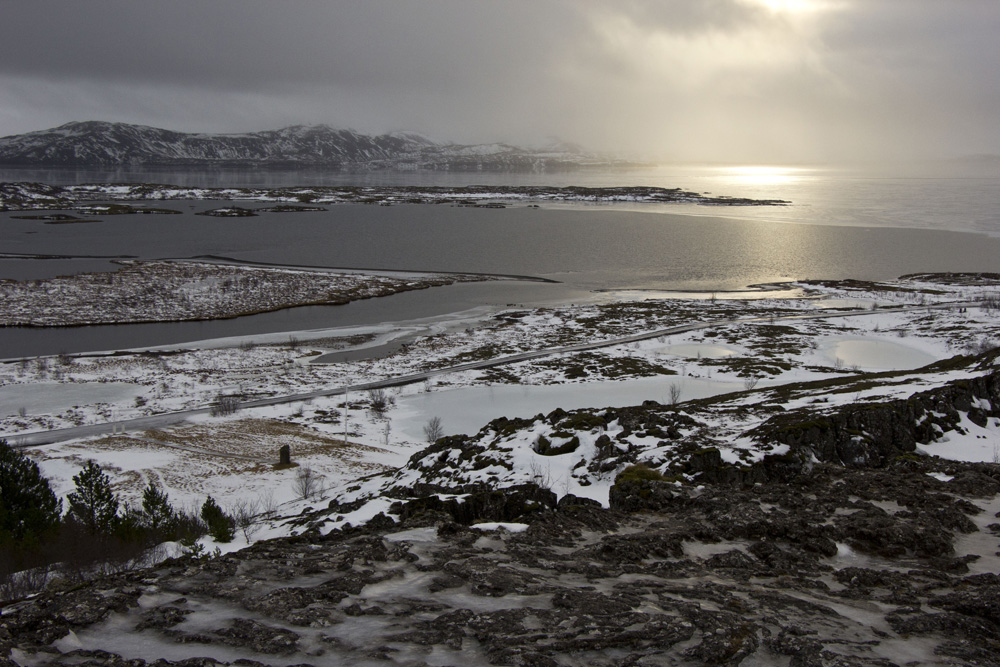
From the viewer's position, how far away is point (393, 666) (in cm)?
560

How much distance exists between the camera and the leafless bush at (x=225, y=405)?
26.5m

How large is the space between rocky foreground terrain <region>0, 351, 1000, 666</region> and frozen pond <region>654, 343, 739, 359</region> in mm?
21810

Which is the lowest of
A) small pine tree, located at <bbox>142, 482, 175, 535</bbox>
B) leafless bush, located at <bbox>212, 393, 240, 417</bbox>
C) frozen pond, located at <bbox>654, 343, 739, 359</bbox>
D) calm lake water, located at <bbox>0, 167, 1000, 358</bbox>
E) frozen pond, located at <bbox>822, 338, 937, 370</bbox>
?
leafless bush, located at <bbox>212, 393, 240, 417</bbox>

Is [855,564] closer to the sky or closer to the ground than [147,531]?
closer to the sky

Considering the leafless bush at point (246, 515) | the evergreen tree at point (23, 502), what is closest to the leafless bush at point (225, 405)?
the leafless bush at point (246, 515)

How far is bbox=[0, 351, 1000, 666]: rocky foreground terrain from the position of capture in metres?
5.89

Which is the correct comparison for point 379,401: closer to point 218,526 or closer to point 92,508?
point 92,508

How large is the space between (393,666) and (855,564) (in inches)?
263

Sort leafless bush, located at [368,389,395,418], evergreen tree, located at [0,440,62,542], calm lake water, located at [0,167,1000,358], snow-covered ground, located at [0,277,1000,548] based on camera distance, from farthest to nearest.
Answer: calm lake water, located at [0,167,1000,358]
leafless bush, located at [368,389,395,418]
snow-covered ground, located at [0,277,1000,548]
evergreen tree, located at [0,440,62,542]

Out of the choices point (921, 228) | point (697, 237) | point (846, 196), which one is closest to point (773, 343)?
point (697, 237)

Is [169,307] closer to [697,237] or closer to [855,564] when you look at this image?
[855,564]

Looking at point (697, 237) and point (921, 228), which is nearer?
point (697, 237)

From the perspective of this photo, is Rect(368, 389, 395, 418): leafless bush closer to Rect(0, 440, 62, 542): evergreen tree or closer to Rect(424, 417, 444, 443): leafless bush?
Rect(424, 417, 444, 443): leafless bush

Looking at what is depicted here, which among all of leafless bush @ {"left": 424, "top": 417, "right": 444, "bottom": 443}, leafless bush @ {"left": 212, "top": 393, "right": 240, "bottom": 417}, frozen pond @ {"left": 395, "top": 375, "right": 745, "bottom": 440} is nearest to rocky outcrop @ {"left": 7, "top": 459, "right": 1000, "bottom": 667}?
leafless bush @ {"left": 424, "top": 417, "right": 444, "bottom": 443}
